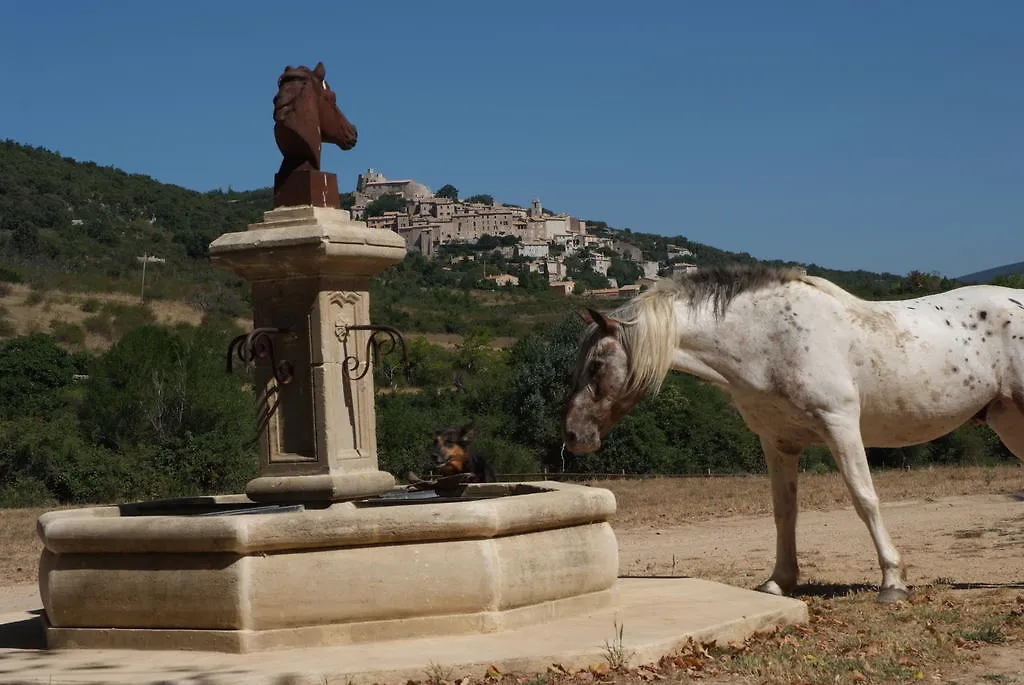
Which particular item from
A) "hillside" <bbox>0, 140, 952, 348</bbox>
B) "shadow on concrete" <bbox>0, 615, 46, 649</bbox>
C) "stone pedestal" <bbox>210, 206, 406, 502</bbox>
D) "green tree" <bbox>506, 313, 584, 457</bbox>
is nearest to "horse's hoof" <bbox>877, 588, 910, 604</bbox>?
"stone pedestal" <bbox>210, 206, 406, 502</bbox>

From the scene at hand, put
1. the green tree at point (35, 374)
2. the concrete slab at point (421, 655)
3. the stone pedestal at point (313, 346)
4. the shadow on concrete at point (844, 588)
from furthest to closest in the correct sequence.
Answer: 1. the green tree at point (35, 374)
2. the shadow on concrete at point (844, 588)
3. the stone pedestal at point (313, 346)
4. the concrete slab at point (421, 655)

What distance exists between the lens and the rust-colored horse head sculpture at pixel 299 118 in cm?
769

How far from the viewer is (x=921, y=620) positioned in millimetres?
7324

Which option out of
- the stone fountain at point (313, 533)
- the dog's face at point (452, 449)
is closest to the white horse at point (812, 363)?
the dog's face at point (452, 449)

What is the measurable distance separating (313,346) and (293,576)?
1600mm

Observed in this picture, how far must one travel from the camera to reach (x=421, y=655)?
5.97m

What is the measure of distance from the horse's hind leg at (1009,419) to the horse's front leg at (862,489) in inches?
48.5

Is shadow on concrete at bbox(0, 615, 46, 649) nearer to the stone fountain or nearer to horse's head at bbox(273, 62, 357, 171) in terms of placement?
the stone fountain

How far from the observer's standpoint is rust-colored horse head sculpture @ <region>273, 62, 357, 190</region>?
7691 millimetres

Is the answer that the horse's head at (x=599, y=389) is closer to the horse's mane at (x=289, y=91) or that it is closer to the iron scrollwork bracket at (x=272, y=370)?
the iron scrollwork bracket at (x=272, y=370)

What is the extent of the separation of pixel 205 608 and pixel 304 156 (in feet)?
9.52

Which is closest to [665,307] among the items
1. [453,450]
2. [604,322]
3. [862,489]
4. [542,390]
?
[604,322]

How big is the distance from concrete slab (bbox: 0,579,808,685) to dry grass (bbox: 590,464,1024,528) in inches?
335

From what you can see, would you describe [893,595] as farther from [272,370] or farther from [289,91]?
[289,91]
